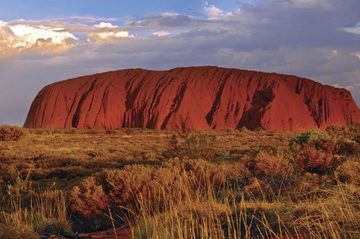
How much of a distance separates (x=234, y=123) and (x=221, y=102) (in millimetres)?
3451

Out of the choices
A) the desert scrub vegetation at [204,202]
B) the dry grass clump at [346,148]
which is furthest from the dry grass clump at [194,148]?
the desert scrub vegetation at [204,202]

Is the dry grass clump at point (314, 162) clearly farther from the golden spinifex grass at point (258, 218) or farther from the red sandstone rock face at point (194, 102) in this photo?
the red sandstone rock face at point (194, 102)

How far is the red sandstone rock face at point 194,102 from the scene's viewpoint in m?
61.4

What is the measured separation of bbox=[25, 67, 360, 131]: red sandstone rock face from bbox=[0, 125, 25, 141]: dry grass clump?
78.0ft

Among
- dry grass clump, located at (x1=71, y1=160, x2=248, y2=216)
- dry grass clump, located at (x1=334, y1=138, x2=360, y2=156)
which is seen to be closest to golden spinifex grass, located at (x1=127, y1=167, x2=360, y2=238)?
dry grass clump, located at (x1=71, y1=160, x2=248, y2=216)

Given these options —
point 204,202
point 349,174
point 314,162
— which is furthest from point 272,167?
point 204,202

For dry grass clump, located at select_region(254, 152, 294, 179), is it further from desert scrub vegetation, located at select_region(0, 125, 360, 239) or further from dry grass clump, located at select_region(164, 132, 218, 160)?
dry grass clump, located at select_region(164, 132, 218, 160)

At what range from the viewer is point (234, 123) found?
201 feet

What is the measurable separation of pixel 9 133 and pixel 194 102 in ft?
93.7

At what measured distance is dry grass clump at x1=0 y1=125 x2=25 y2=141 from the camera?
3717 centimetres

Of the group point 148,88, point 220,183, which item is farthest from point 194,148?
point 148,88

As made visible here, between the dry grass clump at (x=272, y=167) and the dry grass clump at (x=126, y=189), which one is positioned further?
the dry grass clump at (x=272, y=167)

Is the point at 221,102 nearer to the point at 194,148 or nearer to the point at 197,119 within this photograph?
the point at 197,119

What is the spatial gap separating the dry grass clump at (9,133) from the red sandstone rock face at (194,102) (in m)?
23.8
